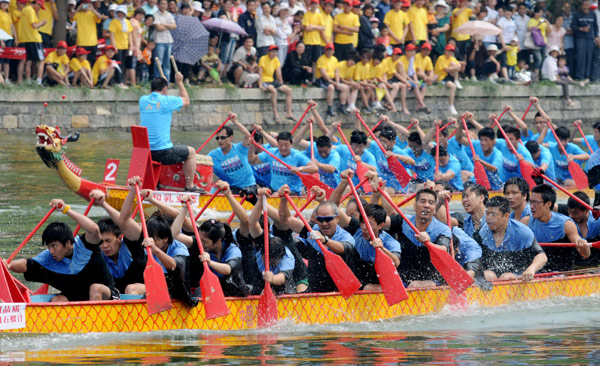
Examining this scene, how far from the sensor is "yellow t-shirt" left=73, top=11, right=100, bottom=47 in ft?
60.8

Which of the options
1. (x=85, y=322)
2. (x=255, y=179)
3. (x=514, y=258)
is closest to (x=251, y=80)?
(x=255, y=179)

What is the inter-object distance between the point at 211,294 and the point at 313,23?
12.6 metres

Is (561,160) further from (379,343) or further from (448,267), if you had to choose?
(379,343)

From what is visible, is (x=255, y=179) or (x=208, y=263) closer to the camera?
(x=208, y=263)

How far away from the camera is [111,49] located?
1889 cm

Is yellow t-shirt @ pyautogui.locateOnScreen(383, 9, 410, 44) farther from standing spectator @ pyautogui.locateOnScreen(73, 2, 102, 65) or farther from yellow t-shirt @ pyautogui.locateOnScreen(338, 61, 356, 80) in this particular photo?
standing spectator @ pyautogui.locateOnScreen(73, 2, 102, 65)

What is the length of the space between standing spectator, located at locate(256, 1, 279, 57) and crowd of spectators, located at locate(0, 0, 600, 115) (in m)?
0.02

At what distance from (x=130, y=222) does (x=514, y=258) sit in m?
3.58

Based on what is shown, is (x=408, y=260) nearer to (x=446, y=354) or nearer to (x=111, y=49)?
(x=446, y=354)

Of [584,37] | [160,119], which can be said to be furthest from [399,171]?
[584,37]

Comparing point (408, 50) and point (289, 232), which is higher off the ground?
point (289, 232)

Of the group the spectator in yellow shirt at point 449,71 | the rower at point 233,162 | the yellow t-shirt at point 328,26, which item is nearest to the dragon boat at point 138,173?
the rower at point 233,162

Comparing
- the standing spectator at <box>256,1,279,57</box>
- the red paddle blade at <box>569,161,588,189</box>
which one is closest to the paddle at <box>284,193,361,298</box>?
the red paddle blade at <box>569,161,588,189</box>

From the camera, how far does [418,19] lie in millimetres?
21984
